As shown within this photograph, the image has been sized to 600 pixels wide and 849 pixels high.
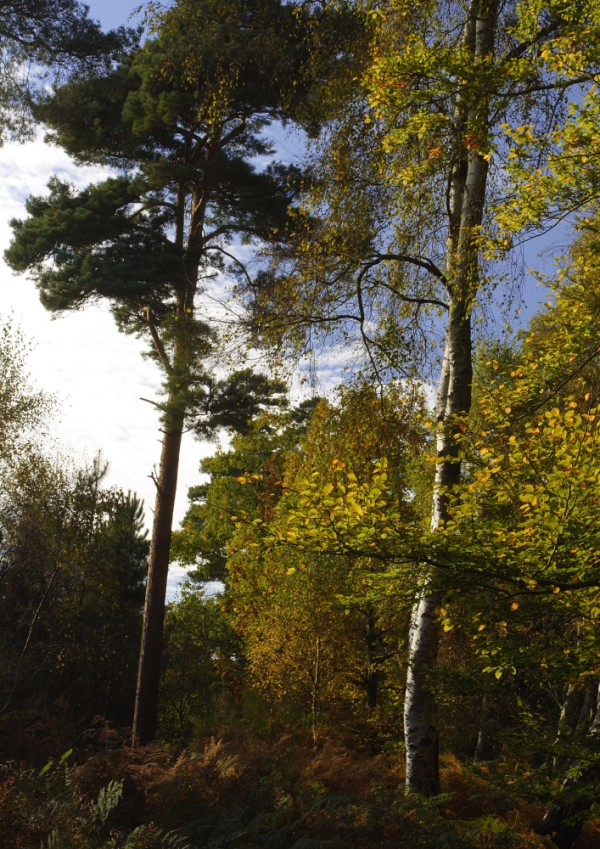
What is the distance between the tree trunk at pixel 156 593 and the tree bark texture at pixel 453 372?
676 cm

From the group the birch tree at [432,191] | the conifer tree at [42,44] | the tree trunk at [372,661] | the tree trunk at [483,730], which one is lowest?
the tree trunk at [483,730]

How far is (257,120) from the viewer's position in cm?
1399

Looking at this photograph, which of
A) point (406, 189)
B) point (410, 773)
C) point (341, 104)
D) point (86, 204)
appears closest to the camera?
point (410, 773)

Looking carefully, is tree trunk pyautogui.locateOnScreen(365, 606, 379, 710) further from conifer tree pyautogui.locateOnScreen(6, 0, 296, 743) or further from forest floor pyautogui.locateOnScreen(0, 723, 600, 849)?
forest floor pyautogui.locateOnScreen(0, 723, 600, 849)

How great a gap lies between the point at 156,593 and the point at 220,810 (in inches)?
274

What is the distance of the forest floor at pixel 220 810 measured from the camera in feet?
16.8

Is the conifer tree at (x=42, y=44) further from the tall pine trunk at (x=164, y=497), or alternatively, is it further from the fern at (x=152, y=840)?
the fern at (x=152, y=840)

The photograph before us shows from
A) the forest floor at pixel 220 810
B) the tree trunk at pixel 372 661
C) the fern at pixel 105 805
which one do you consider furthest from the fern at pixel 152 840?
the tree trunk at pixel 372 661

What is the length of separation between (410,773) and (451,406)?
3.56 meters

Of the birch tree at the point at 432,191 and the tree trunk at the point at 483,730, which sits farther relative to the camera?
the tree trunk at the point at 483,730

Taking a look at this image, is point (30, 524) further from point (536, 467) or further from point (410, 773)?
point (536, 467)

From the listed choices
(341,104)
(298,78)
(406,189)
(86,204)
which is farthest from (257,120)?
(406,189)

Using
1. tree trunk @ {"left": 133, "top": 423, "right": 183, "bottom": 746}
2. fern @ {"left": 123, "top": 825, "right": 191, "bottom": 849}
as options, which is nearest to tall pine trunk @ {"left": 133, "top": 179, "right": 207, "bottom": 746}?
tree trunk @ {"left": 133, "top": 423, "right": 183, "bottom": 746}

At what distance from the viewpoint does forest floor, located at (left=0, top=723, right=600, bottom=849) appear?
512 centimetres
